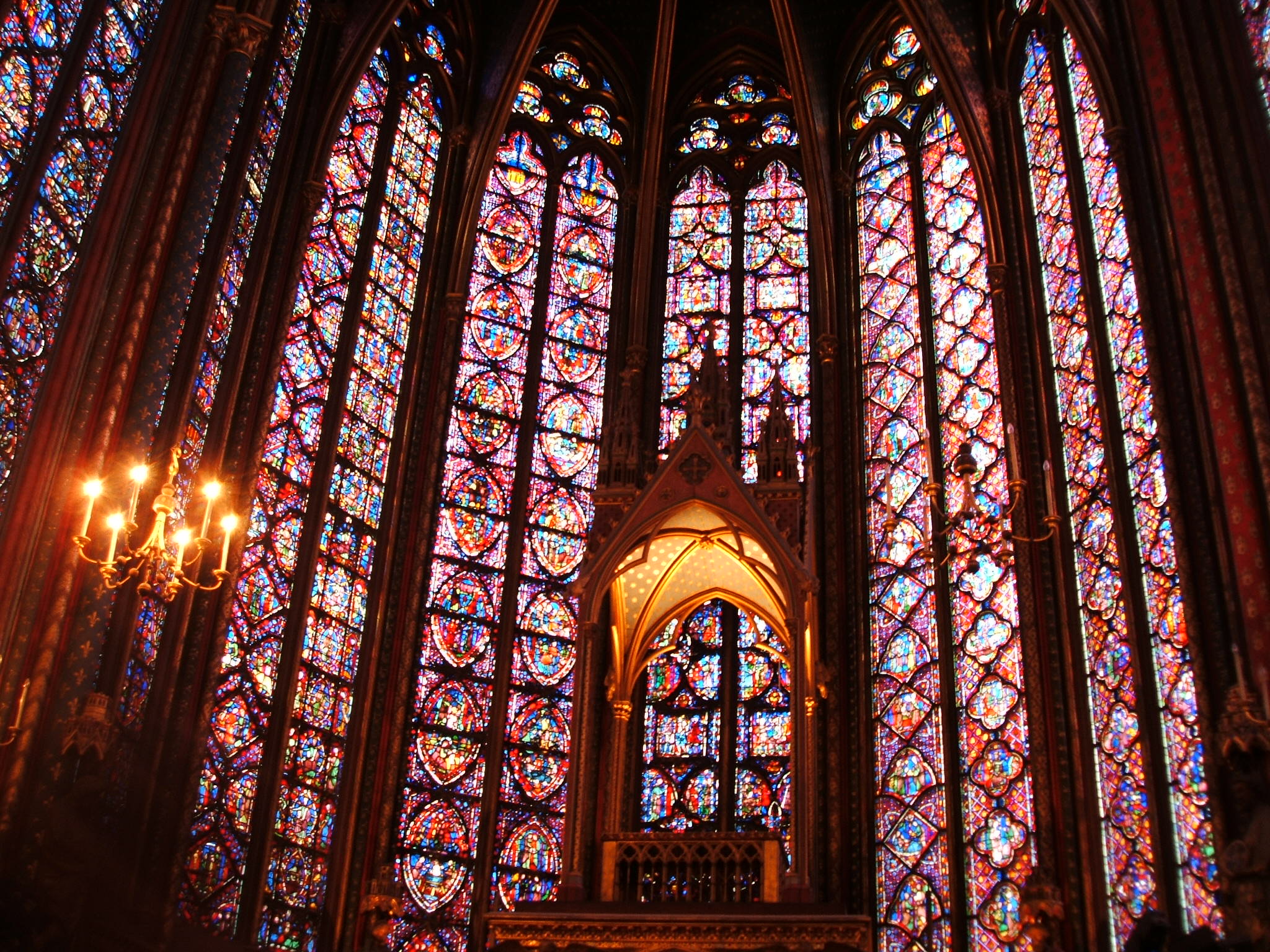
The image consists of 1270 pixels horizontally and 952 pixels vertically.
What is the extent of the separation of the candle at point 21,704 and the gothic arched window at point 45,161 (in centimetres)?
121

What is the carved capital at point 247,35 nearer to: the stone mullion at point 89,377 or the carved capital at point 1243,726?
the stone mullion at point 89,377

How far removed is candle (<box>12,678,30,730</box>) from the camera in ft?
31.4

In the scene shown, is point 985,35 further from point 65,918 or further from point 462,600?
point 65,918

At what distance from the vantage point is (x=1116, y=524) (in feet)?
40.3

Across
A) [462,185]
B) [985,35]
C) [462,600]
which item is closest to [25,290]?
[462,600]

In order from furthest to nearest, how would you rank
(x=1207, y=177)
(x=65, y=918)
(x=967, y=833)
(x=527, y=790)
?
(x=527, y=790), (x=967, y=833), (x=1207, y=177), (x=65, y=918)

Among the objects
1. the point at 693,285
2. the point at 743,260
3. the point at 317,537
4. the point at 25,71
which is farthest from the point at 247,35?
the point at 743,260

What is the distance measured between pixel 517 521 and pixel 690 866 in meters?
4.88

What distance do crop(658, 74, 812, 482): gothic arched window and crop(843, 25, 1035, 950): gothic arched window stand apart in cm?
83

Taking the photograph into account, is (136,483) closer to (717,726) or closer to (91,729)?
(91,729)

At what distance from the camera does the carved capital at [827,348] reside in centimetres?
1661

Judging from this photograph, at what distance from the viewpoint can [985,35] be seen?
16609 millimetres

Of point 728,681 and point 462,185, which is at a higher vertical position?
point 462,185

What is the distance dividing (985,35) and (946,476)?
17.1ft
